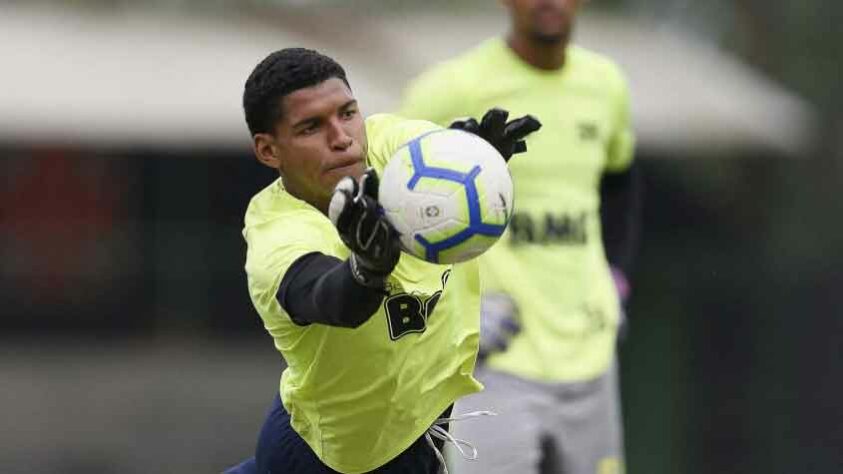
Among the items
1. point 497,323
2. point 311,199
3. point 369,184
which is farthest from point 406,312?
point 497,323

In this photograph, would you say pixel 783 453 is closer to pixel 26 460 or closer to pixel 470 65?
pixel 470 65

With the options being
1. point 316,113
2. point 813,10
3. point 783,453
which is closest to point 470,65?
point 316,113

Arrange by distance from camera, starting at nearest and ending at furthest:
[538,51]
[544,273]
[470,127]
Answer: [470,127]
[544,273]
[538,51]

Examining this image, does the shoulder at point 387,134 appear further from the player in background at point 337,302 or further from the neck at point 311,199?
the neck at point 311,199

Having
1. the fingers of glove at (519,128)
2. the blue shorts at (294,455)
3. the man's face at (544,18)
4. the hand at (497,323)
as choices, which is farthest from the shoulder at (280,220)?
the man's face at (544,18)

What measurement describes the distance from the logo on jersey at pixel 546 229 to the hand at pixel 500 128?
192 centimetres

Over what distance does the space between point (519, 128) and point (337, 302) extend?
749 mm

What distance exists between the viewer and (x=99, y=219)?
58.9 feet

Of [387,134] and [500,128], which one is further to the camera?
[387,134]

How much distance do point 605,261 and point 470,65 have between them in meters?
0.92

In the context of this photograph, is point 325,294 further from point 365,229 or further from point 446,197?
point 446,197

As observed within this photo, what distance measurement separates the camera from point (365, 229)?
4.08 metres

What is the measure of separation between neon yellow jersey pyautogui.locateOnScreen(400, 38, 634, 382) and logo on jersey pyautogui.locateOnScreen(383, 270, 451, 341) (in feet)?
5.64

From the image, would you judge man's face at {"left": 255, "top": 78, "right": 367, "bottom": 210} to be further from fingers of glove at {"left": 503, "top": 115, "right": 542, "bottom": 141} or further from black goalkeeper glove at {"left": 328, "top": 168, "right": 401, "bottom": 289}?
black goalkeeper glove at {"left": 328, "top": 168, "right": 401, "bottom": 289}
